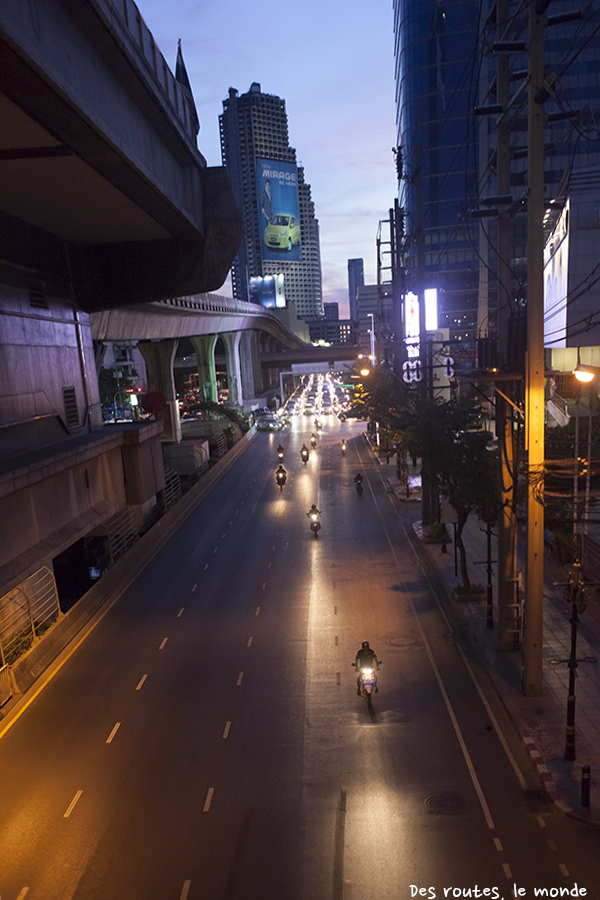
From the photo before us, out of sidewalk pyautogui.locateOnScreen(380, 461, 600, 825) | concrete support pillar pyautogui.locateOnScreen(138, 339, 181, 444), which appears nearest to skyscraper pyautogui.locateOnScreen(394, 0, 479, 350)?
concrete support pillar pyautogui.locateOnScreen(138, 339, 181, 444)

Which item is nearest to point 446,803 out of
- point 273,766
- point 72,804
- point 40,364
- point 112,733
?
point 273,766

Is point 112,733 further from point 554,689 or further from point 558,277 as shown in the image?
point 558,277

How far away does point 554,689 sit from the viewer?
1483 centimetres

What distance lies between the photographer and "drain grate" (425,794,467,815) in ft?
35.9

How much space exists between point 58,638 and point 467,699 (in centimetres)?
1195

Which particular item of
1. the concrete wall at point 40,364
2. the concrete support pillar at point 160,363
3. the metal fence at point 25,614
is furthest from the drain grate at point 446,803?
the concrete support pillar at point 160,363

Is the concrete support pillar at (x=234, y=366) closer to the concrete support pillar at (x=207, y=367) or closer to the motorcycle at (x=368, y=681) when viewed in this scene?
Answer: the concrete support pillar at (x=207, y=367)

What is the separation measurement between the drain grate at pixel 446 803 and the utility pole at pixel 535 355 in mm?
4103

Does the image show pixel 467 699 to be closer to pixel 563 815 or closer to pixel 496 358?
pixel 563 815

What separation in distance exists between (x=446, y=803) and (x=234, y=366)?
9331cm

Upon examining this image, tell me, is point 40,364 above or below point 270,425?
above

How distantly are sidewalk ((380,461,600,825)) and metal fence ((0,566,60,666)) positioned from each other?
12.6 metres

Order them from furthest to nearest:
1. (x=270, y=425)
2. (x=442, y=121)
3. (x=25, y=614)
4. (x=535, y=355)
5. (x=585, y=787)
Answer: (x=442, y=121) < (x=270, y=425) < (x=25, y=614) < (x=535, y=355) < (x=585, y=787)

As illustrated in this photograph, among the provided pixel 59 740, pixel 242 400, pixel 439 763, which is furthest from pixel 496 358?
pixel 242 400
